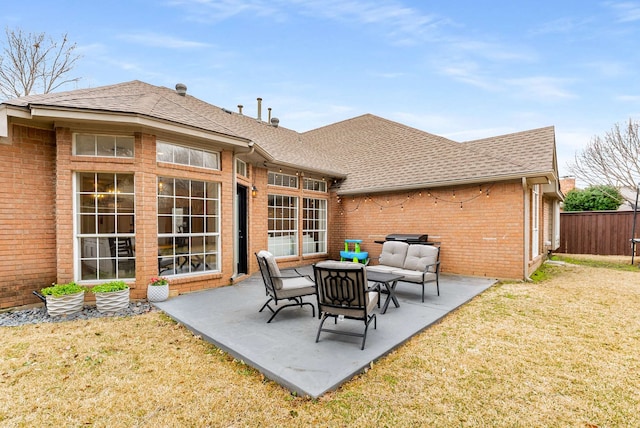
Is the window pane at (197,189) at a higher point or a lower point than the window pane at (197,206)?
higher

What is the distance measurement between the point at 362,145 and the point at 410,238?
5.70 m

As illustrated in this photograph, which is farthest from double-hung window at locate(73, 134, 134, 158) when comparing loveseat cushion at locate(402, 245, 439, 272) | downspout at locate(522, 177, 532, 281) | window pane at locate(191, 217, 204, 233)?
downspout at locate(522, 177, 532, 281)

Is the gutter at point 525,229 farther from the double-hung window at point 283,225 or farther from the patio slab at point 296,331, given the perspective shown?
the double-hung window at point 283,225

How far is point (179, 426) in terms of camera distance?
245 cm

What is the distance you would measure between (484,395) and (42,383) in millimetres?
4538

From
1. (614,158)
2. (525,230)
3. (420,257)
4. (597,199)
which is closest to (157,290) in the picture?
(420,257)

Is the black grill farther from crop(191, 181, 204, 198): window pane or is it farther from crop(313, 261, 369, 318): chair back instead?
crop(191, 181, 204, 198): window pane

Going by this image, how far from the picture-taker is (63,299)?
5.05 metres

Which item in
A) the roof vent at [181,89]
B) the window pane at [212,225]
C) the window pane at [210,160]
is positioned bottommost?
the window pane at [212,225]

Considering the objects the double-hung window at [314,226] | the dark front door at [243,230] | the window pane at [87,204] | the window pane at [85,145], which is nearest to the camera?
the window pane at [85,145]

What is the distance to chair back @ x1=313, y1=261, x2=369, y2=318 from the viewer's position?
3830 millimetres

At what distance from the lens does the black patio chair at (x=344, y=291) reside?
3.83 m

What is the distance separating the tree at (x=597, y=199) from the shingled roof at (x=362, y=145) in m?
9.95

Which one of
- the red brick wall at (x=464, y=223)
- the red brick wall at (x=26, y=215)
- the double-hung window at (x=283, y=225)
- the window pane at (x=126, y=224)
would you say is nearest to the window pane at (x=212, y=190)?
the window pane at (x=126, y=224)
